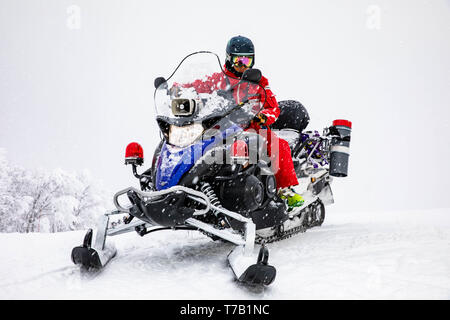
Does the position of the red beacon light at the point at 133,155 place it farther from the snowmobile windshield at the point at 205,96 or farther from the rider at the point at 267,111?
the rider at the point at 267,111

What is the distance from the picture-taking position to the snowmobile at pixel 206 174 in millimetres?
2982

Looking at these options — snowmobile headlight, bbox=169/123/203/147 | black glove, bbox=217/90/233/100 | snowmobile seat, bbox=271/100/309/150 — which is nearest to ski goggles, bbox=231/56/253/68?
black glove, bbox=217/90/233/100

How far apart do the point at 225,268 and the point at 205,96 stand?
1576 millimetres

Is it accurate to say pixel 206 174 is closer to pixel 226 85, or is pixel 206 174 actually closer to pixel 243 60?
pixel 226 85

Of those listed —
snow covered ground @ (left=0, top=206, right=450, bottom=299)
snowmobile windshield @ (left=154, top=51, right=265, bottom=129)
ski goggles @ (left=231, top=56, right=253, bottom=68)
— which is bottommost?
snow covered ground @ (left=0, top=206, right=450, bottom=299)

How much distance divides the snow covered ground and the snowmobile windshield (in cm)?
134

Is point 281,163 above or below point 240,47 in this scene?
below

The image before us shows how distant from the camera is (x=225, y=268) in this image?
3.34 m

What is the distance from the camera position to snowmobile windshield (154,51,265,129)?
3.35 m

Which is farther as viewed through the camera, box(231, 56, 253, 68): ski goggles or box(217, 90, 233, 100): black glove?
box(231, 56, 253, 68): ski goggles

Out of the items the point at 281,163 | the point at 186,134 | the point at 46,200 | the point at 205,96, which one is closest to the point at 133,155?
the point at 186,134

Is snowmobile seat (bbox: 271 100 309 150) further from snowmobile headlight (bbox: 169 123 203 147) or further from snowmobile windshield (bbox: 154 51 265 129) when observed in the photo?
snowmobile headlight (bbox: 169 123 203 147)
